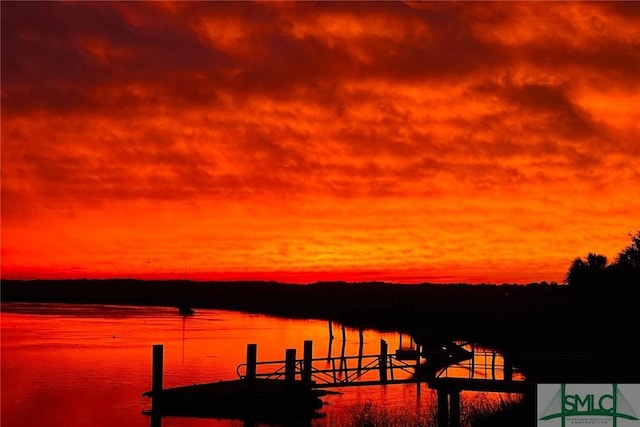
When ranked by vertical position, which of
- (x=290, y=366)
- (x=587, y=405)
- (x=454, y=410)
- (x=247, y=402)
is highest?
(x=587, y=405)

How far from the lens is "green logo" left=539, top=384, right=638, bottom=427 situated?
23938mm

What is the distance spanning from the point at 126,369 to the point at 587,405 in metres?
49.9

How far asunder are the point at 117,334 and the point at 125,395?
191 feet

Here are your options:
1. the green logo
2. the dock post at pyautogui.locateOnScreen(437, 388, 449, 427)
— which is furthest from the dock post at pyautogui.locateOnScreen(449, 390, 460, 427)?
the green logo

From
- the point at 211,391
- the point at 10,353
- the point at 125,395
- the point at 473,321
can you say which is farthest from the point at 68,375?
the point at 473,321

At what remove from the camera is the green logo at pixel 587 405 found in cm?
2394

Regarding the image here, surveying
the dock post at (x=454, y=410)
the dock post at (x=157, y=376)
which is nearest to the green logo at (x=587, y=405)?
the dock post at (x=454, y=410)

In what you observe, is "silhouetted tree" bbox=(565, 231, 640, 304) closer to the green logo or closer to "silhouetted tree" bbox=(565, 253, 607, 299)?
"silhouetted tree" bbox=(565, 253, 607, 299)

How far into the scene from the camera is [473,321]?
330 ft

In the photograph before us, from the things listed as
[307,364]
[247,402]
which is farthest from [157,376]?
[307,364]

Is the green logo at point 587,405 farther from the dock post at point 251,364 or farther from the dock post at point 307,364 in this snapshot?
the dock post at point 307,364

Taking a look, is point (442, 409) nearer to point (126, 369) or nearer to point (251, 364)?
point (251, 364)

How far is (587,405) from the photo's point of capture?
78.9 ft

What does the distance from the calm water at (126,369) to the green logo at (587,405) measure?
13.6 metres
